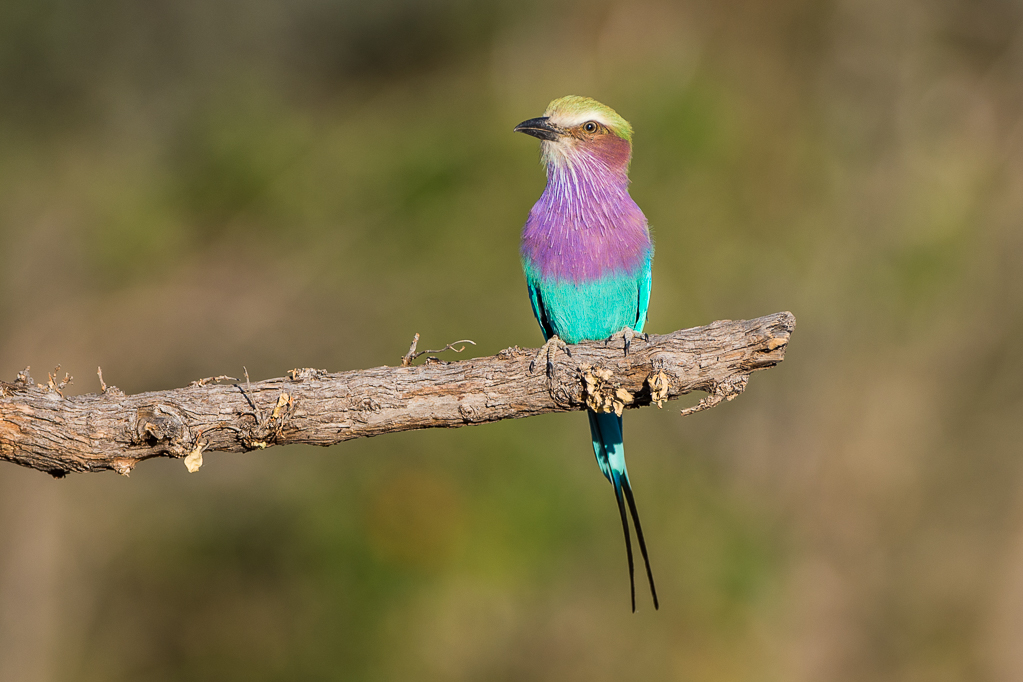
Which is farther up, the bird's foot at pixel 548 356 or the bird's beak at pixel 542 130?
the bird's beak at pixel 542 130

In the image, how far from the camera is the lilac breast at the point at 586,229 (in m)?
3.13

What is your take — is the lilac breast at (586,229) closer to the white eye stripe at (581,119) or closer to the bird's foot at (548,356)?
the white eye stripe at (581,119)

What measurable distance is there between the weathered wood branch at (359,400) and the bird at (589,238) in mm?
669

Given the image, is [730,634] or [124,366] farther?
[124,366]

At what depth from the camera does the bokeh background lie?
6.43 metres

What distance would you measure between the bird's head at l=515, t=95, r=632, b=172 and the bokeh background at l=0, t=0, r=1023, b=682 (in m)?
3.43

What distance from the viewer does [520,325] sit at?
6852 mm

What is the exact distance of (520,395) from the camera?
2.48 metres

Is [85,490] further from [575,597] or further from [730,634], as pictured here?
[730,634]

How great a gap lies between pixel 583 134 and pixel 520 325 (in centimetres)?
367

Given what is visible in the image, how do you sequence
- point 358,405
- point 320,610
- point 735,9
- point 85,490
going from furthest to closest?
point 735,9
point 85,490
point 320,610
point 358,405

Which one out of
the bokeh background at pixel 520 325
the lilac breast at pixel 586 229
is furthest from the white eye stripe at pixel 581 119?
the bokeh background at pixel 520 325

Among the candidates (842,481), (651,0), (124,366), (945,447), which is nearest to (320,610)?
(124,366)

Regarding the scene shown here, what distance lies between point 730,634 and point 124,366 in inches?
204
